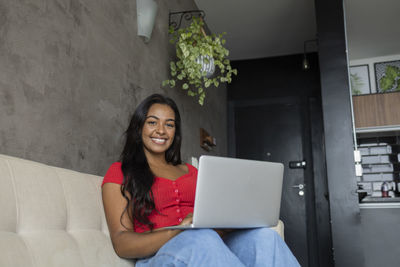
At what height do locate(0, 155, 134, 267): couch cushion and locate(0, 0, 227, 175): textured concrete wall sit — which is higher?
locate(0, 0, 227, 175): textured concrete wall

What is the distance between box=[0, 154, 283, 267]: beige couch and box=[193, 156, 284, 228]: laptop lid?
14.3 inches

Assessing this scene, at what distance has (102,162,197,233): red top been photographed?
1488mm

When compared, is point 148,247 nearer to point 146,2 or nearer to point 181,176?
point 181,176

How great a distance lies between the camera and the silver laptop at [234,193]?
1.16 m

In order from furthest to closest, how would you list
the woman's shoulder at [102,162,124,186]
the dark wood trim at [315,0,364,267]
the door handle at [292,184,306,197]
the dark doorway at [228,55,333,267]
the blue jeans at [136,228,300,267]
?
the door handle at [292,184,306,197] → the dark doorway at [228,55,333,267] → the dark wood trim at [315,0,364,267] → the woman's shoulder at [102,162,124,186] → the blue jeans at [136,228,300,267]

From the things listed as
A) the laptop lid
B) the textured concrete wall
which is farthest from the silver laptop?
the textured concrete wall

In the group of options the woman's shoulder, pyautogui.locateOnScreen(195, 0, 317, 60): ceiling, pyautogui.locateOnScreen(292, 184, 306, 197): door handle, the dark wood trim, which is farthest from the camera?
pyautogui.locateOnScreen(292, 184, 306, 197): door handle

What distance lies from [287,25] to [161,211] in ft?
10.9

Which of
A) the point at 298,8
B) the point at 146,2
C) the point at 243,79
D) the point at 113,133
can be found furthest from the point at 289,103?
the point at 113,133

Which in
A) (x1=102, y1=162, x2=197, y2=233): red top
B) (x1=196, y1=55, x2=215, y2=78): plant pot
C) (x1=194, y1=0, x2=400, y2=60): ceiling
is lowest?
(x1=102, y1=162, x2=197, y2=233): red top

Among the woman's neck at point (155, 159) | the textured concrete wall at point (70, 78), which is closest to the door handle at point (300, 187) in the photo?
the textured concrete wall at point (70, 78)

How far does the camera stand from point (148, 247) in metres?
1.28

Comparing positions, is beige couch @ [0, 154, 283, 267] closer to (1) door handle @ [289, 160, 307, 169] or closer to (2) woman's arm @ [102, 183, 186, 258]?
(2) woman's arm @ [102, 183, 186, 258]

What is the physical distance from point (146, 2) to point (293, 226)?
11.1 feet
